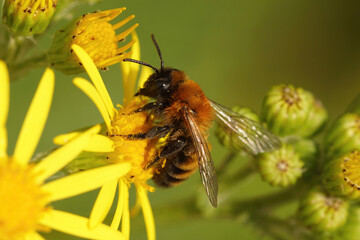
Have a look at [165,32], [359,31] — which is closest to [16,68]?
[165,32]

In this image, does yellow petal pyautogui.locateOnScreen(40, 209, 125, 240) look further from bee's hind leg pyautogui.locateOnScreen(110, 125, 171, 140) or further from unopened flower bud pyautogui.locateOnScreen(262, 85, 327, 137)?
unopened flower bud pyautogui.locateOnScreen(262, 85, 327, 137)

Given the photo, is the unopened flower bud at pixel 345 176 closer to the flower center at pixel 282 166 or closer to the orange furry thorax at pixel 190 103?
the flower center at pixel 282 166

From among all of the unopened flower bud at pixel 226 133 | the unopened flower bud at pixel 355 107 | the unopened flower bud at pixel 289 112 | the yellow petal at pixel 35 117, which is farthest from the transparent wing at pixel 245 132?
the yellow petal at pixel 35 117

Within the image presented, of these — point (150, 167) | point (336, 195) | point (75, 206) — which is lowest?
point (75, 206)

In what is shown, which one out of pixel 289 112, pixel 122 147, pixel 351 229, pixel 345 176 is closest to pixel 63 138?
pixel 122 147

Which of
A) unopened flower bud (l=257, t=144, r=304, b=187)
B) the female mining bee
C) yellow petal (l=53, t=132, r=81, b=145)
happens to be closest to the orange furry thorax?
the female mining bee

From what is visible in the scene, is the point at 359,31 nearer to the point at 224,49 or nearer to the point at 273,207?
the point at 224,49

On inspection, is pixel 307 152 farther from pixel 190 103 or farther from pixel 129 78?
pixel 129 78
